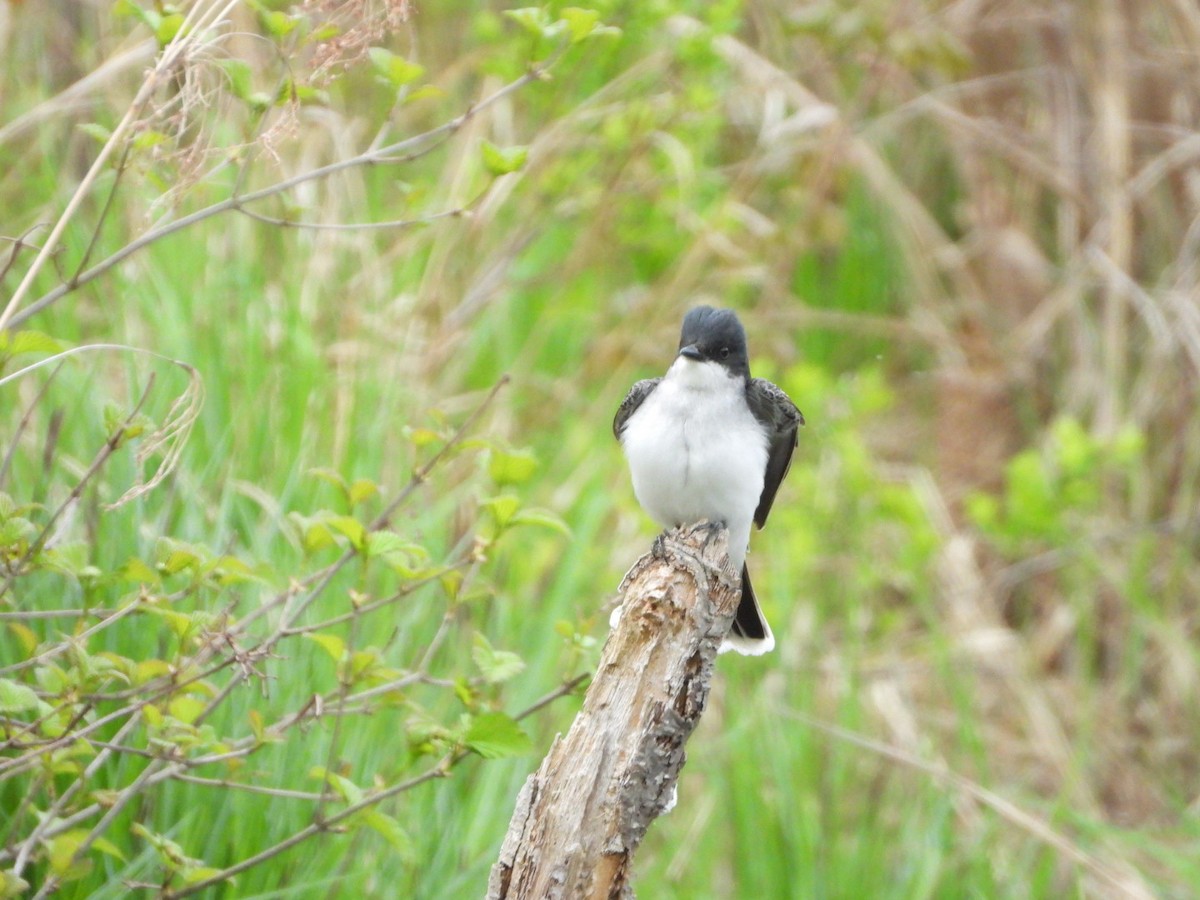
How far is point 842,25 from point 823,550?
215 centimetres

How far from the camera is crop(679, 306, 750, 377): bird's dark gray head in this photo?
3.73 m

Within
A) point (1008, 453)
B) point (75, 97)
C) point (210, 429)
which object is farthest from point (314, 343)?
point (1008, 453)

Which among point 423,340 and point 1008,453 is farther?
point 1008,453

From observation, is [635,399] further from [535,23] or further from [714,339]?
[535,23]

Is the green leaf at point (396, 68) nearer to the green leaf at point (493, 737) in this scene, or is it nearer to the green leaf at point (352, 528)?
the green leaf at point (352, 528)

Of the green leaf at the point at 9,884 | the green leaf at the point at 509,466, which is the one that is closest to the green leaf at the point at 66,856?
the green leaf at the point at 9,884

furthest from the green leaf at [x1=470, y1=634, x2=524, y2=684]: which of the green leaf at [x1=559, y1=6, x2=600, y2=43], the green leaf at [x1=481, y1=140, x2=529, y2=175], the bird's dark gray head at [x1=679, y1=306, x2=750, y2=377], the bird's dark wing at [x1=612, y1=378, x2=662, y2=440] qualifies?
the bird's dark wing at [x1=612, y1=378, x2=662, y2=440]

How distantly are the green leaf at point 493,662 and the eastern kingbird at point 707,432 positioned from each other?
995 millimetres

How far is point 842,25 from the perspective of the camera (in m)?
6.18

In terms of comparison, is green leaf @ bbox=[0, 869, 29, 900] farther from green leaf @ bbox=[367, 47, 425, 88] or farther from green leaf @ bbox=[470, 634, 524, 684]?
green leaf @ bbox=[367, 47, 425, 88]

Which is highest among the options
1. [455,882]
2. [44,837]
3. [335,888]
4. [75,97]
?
[75,97]

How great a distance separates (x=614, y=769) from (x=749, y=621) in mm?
1810

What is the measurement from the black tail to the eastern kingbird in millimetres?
95

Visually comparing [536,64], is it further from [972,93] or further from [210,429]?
[972,93]
